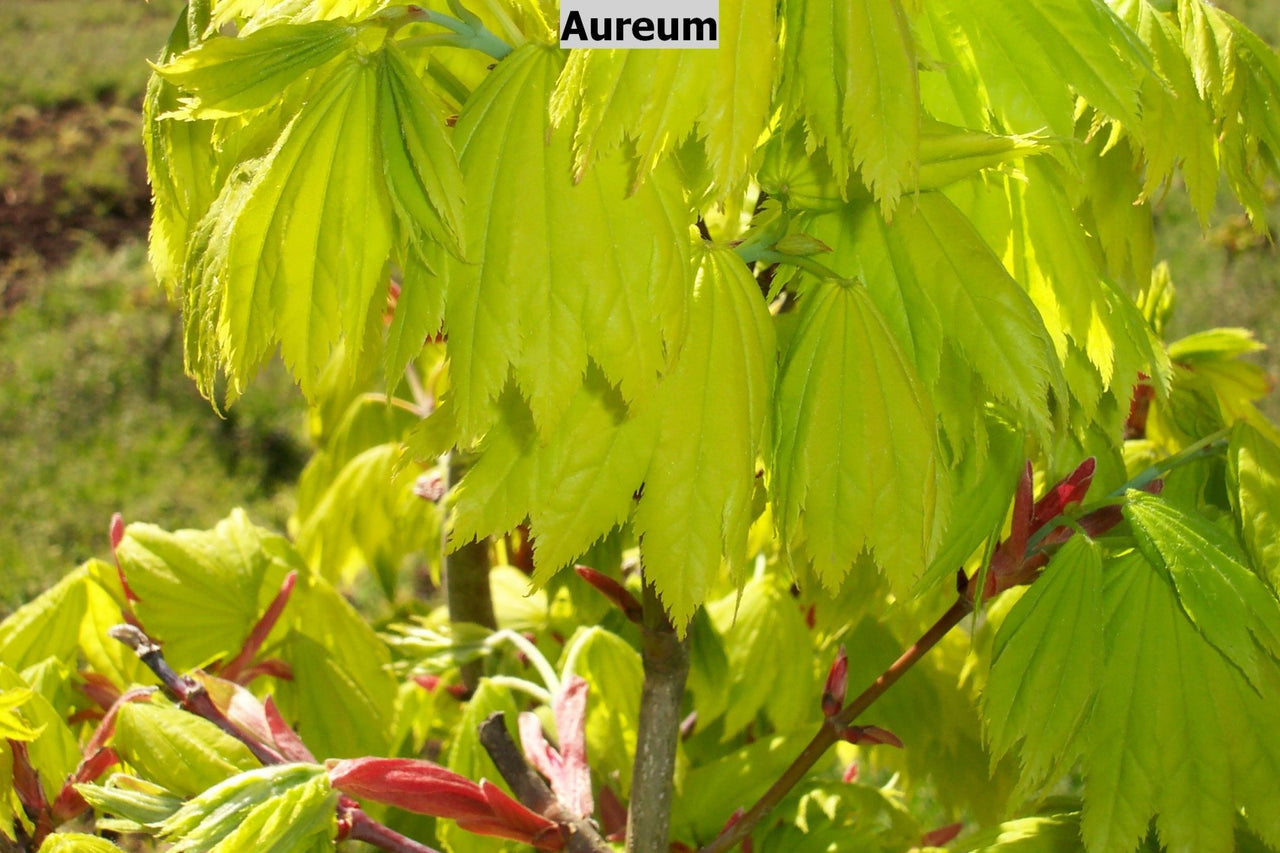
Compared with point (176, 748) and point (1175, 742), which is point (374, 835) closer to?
point (176, 748)

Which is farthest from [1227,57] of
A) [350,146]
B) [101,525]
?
[101,525]

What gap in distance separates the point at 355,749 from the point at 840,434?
0.68 metres

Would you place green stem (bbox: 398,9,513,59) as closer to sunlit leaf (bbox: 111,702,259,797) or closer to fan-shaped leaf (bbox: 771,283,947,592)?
fan-shaped leaf (bbox: 771,283,947,592)

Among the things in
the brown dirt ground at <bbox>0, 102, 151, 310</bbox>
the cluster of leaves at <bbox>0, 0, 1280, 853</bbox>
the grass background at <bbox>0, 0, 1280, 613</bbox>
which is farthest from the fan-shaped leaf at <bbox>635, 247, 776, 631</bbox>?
the brown dirt ground at <bbox>0, 102, 151, 310</bbox>

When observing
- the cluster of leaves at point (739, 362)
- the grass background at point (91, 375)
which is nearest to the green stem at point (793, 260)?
the cluster of leaves at point (739, 362)

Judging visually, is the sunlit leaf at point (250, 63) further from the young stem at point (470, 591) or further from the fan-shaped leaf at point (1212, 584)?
the young stem at point (470, 591)

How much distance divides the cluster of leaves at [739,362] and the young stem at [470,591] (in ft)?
0.88

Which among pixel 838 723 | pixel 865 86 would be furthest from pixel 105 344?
pixel 865 86

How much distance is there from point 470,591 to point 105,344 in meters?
4.18

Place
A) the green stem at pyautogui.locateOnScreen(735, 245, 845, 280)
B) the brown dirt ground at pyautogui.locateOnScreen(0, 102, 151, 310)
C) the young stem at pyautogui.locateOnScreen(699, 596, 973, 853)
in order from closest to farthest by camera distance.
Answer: the green stem at pyautogui.locateOnScreen(735, 245, 845, 280) < the young stem at pyautogui.locateOnScreen(699, 596, 973, 853) < the brown dirt ground at pyautogui.locateOnScreen(0, 102, 151, 310)

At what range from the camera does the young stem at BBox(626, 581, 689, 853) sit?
84cm

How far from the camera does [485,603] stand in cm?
140

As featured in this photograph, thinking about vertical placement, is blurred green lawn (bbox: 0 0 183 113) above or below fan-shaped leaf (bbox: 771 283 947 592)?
above

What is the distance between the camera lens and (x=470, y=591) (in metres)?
1.38
